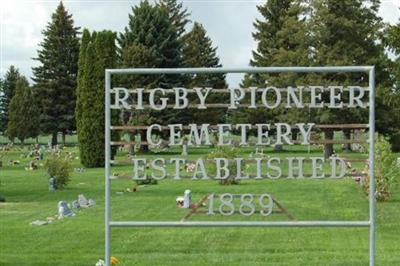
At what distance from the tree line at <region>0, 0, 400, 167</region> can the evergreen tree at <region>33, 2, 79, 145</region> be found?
0.24ft

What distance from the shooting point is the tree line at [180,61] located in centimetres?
3688

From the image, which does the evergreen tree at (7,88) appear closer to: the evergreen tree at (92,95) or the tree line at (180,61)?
the tree line at (180,61)

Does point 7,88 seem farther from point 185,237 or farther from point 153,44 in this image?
point 185,237

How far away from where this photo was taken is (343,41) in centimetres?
4447

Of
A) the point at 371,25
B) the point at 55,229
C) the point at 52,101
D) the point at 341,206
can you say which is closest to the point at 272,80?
the point at 371,25

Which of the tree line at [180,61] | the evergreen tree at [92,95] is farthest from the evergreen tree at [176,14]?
the evergreen tree at [92,95]

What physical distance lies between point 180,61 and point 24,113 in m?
17.7

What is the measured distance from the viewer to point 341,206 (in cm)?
1766

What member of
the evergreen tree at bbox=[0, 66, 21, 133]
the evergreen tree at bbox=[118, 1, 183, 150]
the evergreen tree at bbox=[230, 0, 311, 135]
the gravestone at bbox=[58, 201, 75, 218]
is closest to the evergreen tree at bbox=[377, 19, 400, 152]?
the evergreen tree at bbox=[230, 0, 311, 135]

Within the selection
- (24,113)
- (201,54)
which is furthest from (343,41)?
(24,113)

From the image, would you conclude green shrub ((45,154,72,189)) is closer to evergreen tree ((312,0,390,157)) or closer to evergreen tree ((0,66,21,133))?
evergreen tree ((312,0,390,157))

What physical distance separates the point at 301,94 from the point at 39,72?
56143 millimetres

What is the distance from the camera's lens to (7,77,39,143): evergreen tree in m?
63.9

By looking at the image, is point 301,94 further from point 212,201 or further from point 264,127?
point 212,201
